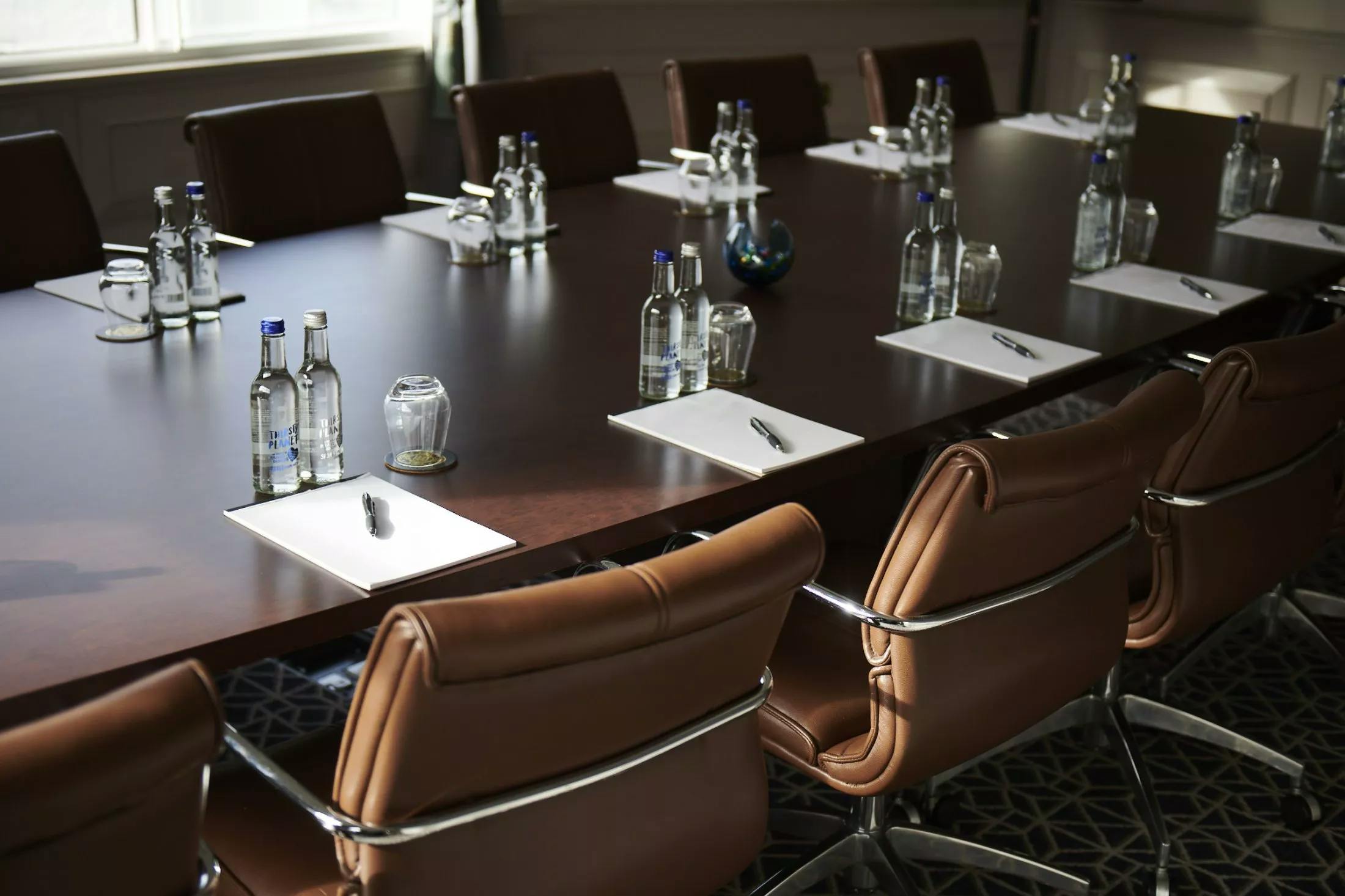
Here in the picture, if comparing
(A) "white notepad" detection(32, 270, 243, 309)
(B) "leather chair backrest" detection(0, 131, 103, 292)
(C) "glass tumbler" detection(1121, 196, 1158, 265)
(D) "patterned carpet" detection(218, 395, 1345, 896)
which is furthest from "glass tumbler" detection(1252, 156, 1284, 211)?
(B) "leather chair backrest" detection(0, 131, 103, 292)

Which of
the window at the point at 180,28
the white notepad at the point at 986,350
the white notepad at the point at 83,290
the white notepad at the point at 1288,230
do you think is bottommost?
the white notepad at the point at 986,350

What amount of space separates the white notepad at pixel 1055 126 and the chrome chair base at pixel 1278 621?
1585mm

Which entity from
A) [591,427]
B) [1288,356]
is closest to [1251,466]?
[1288,356]

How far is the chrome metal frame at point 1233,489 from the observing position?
219 cm

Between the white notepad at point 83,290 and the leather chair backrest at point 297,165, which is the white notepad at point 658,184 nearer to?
the leather chair backrest at point 297,165

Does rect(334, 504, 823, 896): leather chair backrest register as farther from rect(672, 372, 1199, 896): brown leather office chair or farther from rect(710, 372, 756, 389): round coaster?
rect(710, 372, 756, 389): round coaster

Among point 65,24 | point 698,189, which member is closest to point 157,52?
point 65,24

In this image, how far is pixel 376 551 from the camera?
161 cm

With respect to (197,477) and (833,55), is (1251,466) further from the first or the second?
(833,55)

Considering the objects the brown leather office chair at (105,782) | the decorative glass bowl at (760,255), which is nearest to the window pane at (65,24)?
the decorative glass bowl at (760,255)

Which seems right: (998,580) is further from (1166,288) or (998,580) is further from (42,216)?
(42,216)

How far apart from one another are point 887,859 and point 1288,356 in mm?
936

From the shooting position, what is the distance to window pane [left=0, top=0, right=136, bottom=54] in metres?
4.24

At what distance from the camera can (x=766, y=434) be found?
198cm
